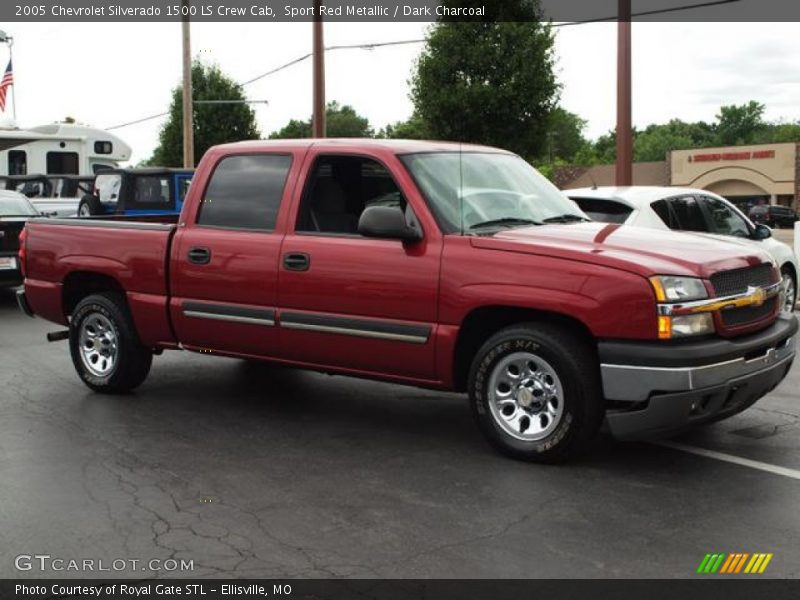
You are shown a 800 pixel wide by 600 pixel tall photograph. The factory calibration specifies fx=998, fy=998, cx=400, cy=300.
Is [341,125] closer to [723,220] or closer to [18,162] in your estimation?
[18,162]

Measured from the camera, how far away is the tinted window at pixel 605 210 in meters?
9.84

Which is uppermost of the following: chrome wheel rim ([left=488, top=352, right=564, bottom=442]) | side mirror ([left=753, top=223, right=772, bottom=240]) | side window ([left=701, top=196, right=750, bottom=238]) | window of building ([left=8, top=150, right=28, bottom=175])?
window of building ([left=8, top=150, right=28, bottom=175])

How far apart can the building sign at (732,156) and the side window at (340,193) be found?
63997 millimetres

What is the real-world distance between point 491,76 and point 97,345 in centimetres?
2390

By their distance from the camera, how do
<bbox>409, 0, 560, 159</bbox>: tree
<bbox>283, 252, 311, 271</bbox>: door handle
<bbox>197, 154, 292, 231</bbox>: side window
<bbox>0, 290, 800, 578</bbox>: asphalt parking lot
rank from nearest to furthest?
<bbox>0, 290, 800, 578</bbox>: asphalt parking lot, <bbox>283, 252, 311, 271</bbox>: door handle, <bbox>197, 154, 292, 231</bbox>: side window, <bbox>409, 0, 560, 159</bbox>: tree

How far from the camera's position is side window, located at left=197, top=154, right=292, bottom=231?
6762 millimetres

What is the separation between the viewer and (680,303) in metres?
5.23

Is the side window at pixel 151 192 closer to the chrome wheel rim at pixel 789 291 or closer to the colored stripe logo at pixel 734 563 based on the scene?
the chrome wheel rim at pixel 789 291

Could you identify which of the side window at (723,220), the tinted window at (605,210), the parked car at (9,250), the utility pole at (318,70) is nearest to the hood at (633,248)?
the tinted window at (605,210)

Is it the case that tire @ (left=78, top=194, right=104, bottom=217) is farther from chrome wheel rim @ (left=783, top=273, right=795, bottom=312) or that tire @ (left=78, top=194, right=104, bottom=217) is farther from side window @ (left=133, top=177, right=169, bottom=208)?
chrome wheel rim @ (left=783, top=273, right=795, bottom=312)

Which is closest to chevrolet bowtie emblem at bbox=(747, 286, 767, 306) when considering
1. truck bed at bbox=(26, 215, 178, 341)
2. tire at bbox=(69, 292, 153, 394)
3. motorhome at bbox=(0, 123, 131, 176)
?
truck bed at bbox=(26, 215, 178, 341)

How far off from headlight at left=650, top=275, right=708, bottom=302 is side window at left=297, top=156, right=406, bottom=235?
1971 millimetres
